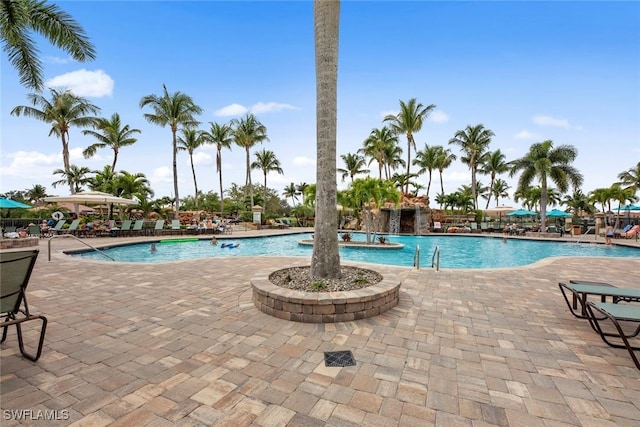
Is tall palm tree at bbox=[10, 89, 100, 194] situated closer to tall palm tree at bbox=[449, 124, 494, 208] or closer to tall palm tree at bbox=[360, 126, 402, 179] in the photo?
tall palm tree at bbox=[360, 126, 402, 179]

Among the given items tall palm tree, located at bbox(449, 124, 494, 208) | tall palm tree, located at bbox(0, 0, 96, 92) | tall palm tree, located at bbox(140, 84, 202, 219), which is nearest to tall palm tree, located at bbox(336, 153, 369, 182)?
tall palm tree, located at bbox(449, 124, 494, 208)

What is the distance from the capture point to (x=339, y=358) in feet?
9.36

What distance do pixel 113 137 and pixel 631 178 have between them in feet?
183

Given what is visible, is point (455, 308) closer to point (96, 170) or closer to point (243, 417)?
point (243, 417)

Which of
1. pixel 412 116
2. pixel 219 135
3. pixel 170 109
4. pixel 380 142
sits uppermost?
pixel 412 116

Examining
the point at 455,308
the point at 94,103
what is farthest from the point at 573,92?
the point at 94,103

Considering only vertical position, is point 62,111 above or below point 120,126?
below

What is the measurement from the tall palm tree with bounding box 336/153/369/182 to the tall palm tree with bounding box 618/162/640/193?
94.8 feet

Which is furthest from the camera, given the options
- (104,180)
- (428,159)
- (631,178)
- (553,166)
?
(428,159)

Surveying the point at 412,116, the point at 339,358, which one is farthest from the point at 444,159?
the point at 339,358

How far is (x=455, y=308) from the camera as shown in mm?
4449

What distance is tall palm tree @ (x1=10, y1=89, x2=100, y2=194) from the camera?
2300cm

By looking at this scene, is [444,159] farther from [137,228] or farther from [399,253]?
[137,228]

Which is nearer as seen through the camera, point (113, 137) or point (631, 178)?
point (113, 137)
